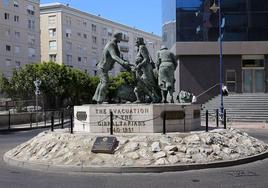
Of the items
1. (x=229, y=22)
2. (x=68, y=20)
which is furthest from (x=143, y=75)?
(x=68, y=20)

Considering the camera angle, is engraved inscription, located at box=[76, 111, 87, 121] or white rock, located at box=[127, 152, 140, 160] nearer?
white rock, located at box=[127, 152, 140, 160]

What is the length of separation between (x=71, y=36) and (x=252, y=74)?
174 feet

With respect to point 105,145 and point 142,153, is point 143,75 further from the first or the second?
point 142,153

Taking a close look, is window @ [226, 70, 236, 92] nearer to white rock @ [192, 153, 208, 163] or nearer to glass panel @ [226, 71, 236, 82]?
glass panel @ [226, 71, 236, 82]

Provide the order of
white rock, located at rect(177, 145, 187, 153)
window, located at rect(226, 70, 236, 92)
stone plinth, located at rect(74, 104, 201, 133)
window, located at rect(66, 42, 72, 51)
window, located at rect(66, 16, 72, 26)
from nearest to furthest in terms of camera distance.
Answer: white rock, located at rect(177, 145, 187, 153) → stone plinth, located at rect(74, 104, 201, 133) → window, located at rect(226, 70, 236, 92) → window, located at rect(66, 16, 72, 26) → window, located at rect(66, 42, 72, 51)

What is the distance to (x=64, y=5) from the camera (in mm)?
94812

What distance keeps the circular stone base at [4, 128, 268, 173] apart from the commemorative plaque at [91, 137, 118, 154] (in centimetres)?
14

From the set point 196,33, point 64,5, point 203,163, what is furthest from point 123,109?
point 64,5

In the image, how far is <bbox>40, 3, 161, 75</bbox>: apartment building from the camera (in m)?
94.1

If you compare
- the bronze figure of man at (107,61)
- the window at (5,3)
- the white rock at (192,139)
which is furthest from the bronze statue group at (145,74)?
the window at (5,3)

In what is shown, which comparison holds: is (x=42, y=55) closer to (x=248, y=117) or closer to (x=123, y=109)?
(x=248, y=117)

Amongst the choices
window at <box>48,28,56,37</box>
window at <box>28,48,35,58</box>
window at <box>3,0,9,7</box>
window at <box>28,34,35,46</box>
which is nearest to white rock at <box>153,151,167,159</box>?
window at <box>3,0,9,7</box>

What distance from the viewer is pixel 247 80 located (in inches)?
1991

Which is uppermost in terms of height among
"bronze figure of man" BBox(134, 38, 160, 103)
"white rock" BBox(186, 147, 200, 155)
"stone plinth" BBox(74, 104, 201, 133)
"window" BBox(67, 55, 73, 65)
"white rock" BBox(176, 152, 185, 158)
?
"window" BBox(67, 55, 73, 65)
